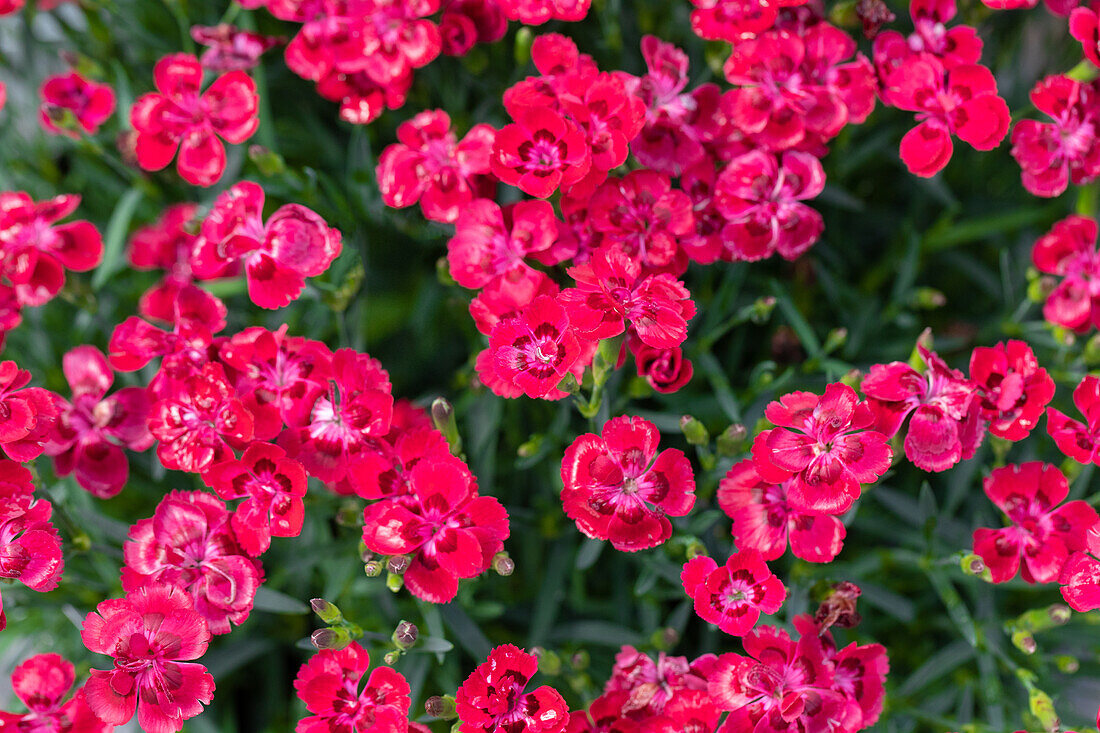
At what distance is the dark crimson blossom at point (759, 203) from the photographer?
3.76 ft

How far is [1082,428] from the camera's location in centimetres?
107

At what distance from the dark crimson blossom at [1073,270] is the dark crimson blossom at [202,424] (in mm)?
1197

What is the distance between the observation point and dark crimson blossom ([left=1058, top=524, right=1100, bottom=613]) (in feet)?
3.14

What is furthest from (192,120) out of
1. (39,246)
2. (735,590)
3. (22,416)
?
(735,590)

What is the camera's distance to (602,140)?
1058 mm

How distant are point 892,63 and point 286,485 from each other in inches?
42.3

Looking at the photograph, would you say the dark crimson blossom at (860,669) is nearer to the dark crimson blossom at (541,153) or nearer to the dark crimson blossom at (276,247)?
the dark crimson blossom at (541,153)

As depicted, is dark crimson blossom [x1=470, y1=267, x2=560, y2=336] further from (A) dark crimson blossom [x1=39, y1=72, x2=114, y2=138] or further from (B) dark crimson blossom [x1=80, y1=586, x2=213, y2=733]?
(A) dark crimson blossom [x1=39, y1=72, x2=114, y2=138]

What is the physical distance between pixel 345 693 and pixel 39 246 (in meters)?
0.84

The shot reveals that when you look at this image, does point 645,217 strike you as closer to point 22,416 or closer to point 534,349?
point 534,349

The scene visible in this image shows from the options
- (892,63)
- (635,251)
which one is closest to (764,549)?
(635,251)

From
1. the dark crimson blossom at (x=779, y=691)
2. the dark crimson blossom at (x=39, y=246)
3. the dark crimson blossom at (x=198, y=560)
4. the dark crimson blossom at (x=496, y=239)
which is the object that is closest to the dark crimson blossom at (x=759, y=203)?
the dark crimson blossom at (x=496, y=239)

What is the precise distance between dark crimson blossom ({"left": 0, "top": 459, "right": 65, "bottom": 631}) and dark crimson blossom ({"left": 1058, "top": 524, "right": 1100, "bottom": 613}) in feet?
4.01

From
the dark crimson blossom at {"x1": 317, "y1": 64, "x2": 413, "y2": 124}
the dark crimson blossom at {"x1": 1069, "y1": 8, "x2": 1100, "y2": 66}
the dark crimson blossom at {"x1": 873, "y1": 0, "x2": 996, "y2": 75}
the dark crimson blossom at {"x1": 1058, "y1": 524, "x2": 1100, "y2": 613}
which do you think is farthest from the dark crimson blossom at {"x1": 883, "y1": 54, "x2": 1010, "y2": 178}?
the dark crimson blossom at {"x1": 317, "y1": 64, "x2": 413, "y2": 124}
